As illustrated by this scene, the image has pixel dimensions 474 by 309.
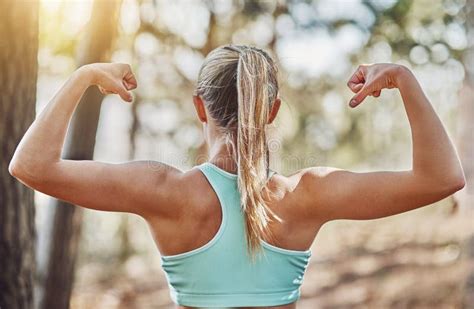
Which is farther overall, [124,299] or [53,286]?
[124,299]

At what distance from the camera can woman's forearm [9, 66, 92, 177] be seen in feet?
3.97

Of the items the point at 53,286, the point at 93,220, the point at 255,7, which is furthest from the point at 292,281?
A: the point at 93,220

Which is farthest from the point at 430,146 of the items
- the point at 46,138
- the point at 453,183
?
the point at 46,138

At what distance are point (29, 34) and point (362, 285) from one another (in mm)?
5556

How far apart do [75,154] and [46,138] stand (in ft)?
5.76

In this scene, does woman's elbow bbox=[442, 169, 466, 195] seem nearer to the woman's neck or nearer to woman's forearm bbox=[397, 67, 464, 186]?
woman's forearm bbox=[397, 67, 464, 186]

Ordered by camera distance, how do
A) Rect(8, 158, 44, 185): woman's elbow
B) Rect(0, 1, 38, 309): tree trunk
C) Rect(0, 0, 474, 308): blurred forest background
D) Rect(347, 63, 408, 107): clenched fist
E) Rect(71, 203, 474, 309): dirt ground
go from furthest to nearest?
Rect(71, 203, 474, 309): dirt ground < Rect(0, 0, 474, 308): blurred forest background < Rect(0, 1, 38, 309): tree trunk < Rect(347, 63, 408, 107): clenched fist < Rect(8, 158, 44, 185): woman's elbow

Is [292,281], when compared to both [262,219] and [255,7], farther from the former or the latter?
[255,7]

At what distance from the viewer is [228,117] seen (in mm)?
1393

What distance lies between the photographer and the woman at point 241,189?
4.03 ft

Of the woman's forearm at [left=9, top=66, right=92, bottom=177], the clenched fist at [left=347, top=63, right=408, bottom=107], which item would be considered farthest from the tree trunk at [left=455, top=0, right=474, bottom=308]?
the woman's forearm at [left=9, top=66, right=92, bottom=177]

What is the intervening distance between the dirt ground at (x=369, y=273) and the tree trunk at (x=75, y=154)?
4.01 metres

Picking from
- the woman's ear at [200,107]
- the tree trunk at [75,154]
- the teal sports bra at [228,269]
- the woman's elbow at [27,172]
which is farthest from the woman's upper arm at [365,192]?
the tree trunk at [75,154]

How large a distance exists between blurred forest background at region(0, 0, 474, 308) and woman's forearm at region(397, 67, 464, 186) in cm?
349
